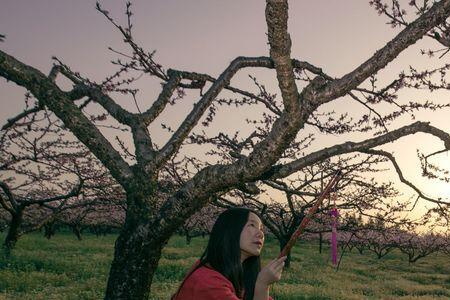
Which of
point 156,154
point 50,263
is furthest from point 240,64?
point 50,263

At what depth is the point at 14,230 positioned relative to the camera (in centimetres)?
1709

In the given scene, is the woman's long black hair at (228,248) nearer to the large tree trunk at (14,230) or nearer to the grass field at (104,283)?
the grass field at (104,283)

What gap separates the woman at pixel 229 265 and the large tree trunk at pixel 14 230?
13181 millimetres

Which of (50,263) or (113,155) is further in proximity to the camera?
(50,263)

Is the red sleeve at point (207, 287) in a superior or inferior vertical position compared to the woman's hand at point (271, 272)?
inferior

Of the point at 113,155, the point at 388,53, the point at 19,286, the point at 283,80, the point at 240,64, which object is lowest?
the point at 19,286

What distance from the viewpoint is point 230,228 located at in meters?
4.08

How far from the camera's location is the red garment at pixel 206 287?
382 centimetres

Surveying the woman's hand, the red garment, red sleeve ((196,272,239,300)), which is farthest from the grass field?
the woman's hand

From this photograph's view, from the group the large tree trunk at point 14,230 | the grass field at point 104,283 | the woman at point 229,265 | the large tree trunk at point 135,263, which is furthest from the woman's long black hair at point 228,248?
the large tree trunk at point 14,230

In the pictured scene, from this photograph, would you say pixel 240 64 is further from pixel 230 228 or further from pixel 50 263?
pixel 50 263

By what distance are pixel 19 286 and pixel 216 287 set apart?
1138cm

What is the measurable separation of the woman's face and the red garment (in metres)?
0.33

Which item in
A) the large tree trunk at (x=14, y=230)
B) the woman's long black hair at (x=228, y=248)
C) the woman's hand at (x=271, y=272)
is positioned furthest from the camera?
the large tree trunk at (x=14, y=230)
